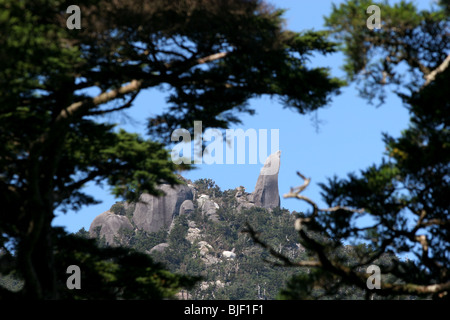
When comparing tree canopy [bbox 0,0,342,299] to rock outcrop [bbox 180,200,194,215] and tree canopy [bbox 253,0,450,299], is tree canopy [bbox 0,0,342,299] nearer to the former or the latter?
tree canopy [bbox 253,0,450,299]

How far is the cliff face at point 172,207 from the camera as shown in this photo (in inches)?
5074

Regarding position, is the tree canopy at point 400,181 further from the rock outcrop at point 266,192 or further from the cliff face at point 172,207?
the rock outcrop at point 266,192

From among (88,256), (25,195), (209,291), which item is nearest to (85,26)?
(25,195)

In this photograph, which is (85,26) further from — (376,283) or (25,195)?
(376,283)

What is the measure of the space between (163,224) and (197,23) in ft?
394

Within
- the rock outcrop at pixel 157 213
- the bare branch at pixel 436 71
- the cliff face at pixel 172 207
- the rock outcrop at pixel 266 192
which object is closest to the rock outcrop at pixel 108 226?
the cliff face at pixel 172 207

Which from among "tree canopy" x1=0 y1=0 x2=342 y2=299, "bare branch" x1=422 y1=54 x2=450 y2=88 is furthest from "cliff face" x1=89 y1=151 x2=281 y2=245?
"bare branch" x1=422 y1=54 x2=450 y2=88

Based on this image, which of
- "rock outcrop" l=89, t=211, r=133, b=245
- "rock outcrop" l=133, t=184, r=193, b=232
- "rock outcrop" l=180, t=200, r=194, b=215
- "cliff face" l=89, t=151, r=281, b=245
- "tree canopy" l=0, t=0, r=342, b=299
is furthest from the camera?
"rock outcrop" l=180, t=200, r=194, b=215

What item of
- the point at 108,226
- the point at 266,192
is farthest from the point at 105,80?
the point at 266,192

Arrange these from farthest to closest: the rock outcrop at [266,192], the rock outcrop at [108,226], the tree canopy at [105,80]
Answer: the rock outcrop at [266,192] → the rock outcrop at [108,226] → the tree canopy at [105,80]

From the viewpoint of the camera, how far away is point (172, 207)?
13375 cm

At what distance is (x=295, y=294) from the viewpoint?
50.6ft

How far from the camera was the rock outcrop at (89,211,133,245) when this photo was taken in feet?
416

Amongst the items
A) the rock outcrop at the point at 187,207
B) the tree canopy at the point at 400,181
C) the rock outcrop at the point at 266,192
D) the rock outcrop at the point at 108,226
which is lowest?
the tree canopy at the point at 400,181
